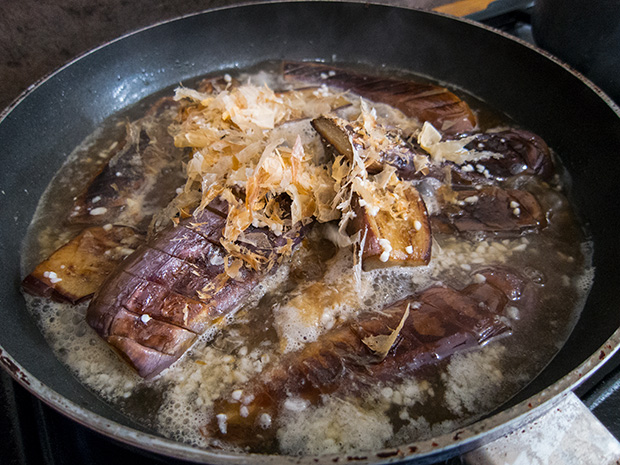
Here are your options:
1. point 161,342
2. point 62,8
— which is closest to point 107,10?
point 62,8

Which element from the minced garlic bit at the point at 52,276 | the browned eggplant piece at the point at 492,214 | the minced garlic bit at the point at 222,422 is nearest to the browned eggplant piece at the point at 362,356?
the minced garlic bit at the point at 222,422

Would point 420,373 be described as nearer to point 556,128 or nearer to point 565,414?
point 565,414

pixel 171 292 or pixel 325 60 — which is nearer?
pixel 171 292

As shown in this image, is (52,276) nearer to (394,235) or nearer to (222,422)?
(222,422)

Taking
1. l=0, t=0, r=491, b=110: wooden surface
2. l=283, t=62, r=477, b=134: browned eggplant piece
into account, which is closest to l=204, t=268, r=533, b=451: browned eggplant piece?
l=283, t=62, r=477, b=134: browned eggplant piece

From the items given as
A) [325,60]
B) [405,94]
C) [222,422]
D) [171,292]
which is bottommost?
[222,422]

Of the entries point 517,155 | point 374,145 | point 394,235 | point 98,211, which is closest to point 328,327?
point 394,235
